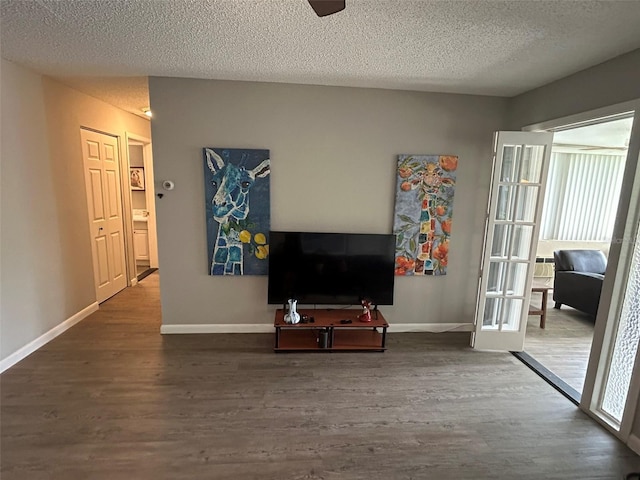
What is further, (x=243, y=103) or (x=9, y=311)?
(x=243, y=103)

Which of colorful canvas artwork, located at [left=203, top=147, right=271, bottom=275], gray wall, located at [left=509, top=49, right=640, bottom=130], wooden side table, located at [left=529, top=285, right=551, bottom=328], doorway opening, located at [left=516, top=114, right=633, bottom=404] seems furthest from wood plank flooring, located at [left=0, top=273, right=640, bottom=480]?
gray wall, located at [left=509, top=49, right=640, bottom=130]

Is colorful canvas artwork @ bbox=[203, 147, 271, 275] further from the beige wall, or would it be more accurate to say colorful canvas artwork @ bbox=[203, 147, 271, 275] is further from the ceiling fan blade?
the ceiling fan blade

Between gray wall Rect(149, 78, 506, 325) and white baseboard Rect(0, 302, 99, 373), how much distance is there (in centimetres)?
105

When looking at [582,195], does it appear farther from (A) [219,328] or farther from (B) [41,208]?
(B) [41,208]

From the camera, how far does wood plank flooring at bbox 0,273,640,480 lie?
6.14ft

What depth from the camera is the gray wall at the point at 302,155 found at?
10.3 ft

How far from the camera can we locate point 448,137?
3361 mm

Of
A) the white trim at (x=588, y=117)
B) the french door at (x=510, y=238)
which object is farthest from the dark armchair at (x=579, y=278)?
the white trim at (x=588, y=117)

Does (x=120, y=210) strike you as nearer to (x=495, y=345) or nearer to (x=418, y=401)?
(x=418, y=401)

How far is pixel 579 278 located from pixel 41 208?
19.8 feet

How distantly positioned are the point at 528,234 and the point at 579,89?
1.26 meters

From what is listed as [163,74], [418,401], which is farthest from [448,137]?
[163,74]

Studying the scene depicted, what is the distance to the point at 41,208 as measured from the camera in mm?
3104

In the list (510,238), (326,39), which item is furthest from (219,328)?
(510,238)
